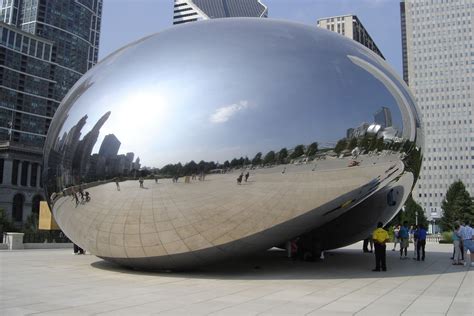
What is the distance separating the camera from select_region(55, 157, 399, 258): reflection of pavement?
363 inches

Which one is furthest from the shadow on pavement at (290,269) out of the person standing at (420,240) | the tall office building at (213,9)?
the tall office building at (213,9)

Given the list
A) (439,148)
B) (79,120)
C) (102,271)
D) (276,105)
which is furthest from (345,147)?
(439,148)

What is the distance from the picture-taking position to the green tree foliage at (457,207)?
254 feet

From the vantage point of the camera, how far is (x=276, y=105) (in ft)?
30.6

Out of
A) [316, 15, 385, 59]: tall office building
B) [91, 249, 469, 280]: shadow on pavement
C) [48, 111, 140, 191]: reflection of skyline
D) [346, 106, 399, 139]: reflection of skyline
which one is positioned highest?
[316, 15, 385, 59]: tall office building

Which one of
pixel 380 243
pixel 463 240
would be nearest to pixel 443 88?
pixel 463 240

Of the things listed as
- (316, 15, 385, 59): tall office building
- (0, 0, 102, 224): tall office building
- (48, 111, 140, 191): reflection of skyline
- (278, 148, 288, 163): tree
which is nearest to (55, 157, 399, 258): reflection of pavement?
(278, 148, 288, 163): tree

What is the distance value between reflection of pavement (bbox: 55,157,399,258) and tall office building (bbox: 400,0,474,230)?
145208 millimetres

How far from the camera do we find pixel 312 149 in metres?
9.38

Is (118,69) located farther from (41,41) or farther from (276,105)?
(41,41)

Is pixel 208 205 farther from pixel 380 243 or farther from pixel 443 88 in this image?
pixel 443 88

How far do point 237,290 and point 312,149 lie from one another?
311 centimetres

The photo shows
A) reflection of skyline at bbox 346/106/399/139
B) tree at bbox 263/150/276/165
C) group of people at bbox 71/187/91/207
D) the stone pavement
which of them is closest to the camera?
the stone pavement

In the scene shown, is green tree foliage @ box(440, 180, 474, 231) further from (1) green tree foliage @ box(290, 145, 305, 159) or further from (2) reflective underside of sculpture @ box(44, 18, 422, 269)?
(1) green tree foliage @ box(290, 145, 305, 159)
